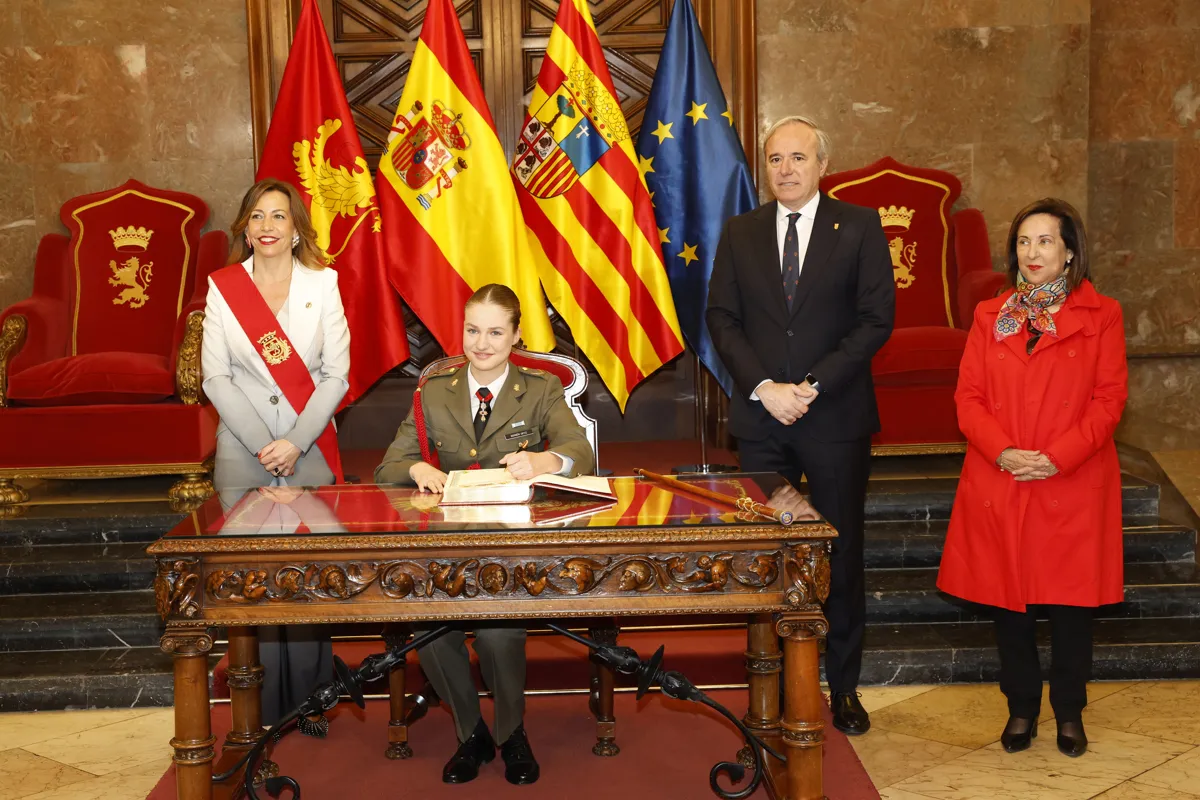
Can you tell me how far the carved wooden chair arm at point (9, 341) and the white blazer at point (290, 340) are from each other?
214 centimetres

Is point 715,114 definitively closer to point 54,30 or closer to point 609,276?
point 609,276

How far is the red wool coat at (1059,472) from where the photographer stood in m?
3.29

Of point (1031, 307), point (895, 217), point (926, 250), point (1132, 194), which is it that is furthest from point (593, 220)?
point (1132, 194)

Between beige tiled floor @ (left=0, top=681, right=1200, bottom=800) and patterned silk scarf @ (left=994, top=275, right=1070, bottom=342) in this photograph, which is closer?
beige tiled floor @ (left=0, top=681, right=1200, bottom=800)

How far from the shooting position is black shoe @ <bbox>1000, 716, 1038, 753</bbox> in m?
3.36

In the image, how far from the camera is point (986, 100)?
6219mm

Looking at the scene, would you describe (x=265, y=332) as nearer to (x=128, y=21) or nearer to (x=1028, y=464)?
(x=1028, y=464)

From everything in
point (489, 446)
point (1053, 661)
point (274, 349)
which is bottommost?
point (1053, 661)

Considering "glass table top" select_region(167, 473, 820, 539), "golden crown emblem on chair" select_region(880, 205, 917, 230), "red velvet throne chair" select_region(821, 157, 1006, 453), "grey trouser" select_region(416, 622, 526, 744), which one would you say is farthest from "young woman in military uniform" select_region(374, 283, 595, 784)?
"golden crown emblem on chair" select_region(880, 205, 917, 230)

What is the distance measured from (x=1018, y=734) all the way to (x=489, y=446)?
1697 mm

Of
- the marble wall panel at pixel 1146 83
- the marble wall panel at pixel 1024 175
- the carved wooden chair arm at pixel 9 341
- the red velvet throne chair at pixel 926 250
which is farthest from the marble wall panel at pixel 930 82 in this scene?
the carved wooden chair arm at pixel 9 341

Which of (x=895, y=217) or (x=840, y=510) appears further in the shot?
(x=895, y=217)

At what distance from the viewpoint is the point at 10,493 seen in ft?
16.4

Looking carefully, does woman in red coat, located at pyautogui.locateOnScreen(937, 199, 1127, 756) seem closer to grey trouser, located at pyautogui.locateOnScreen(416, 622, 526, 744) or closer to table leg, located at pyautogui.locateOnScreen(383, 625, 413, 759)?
grey trouser, located at pyautogui.locateOnScreen(416, 622, 526, 744)
